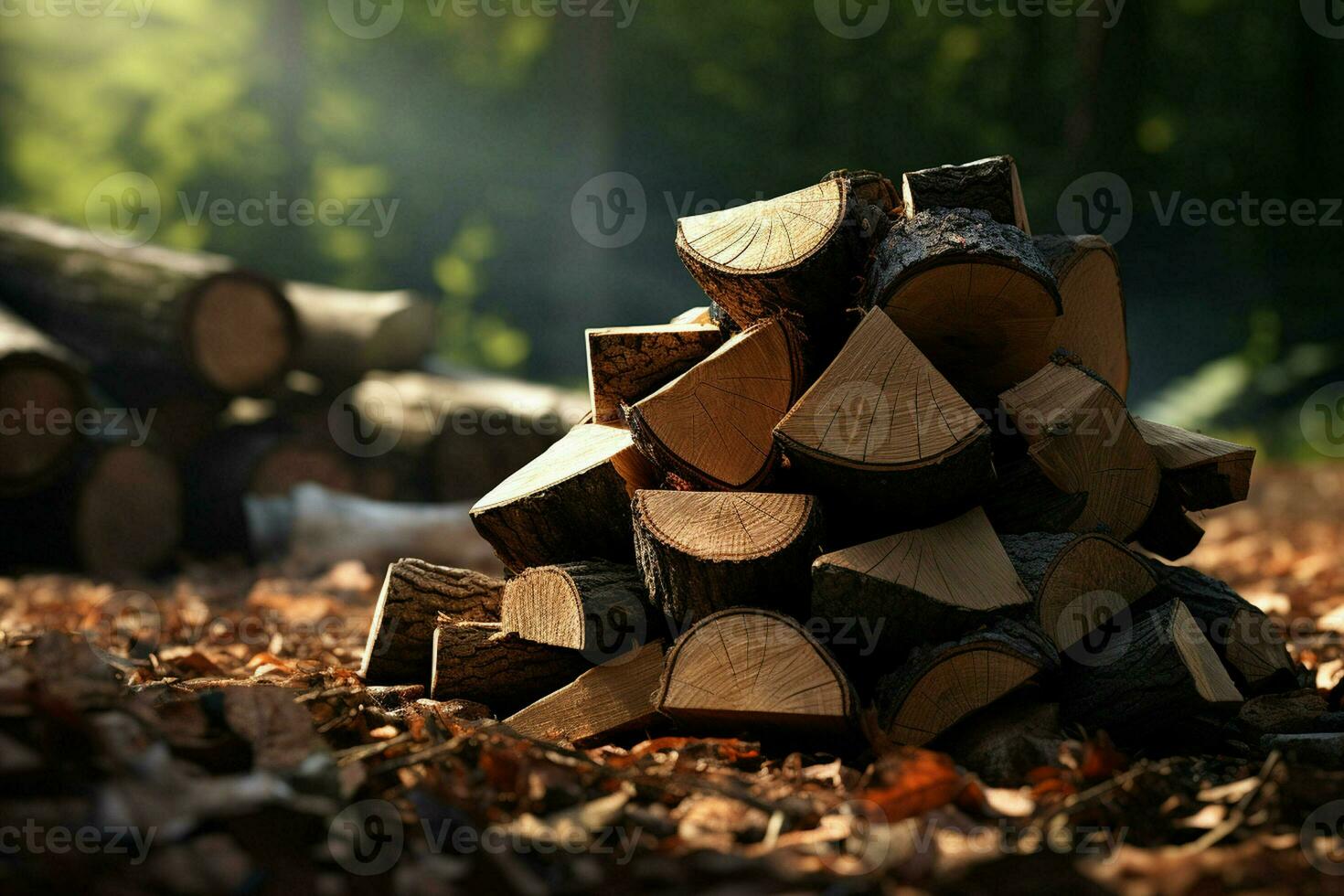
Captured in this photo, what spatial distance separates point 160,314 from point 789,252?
4964 millimetres

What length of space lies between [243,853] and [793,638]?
1.12m

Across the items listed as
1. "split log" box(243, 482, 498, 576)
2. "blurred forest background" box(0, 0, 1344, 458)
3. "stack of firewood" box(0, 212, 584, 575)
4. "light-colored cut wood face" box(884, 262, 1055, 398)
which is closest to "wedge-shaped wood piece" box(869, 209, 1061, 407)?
"light-colored cut wood face" box(884, 262, 1055, 398)

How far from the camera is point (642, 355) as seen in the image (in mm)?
2705

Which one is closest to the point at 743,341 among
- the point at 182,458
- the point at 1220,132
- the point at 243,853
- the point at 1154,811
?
the point at 1154,811

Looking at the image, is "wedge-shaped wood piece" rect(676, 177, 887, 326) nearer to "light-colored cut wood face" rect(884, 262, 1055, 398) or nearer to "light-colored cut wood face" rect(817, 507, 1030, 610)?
"light-colored cut wood face" rect(884, 262, 1055, 398)

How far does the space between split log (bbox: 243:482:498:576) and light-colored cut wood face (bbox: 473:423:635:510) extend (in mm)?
2944

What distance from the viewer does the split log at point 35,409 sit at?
5449 millimetres

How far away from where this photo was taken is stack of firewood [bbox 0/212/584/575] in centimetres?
579

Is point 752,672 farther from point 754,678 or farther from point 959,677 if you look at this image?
point 959,677

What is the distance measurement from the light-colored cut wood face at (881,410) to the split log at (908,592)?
22 centimetres

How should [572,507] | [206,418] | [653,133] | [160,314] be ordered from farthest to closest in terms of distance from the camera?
1. [653,133]
2. [206,418]
3. [160,314]
4. [572,507]

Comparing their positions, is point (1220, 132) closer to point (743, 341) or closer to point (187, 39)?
point (743, 341)

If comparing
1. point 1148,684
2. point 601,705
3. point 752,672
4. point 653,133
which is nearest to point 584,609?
point 601,705

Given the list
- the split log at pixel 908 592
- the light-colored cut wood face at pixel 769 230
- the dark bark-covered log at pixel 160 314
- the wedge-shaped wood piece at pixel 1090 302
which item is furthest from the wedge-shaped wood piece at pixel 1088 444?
the dark bark-covered log at pixel 160 314
